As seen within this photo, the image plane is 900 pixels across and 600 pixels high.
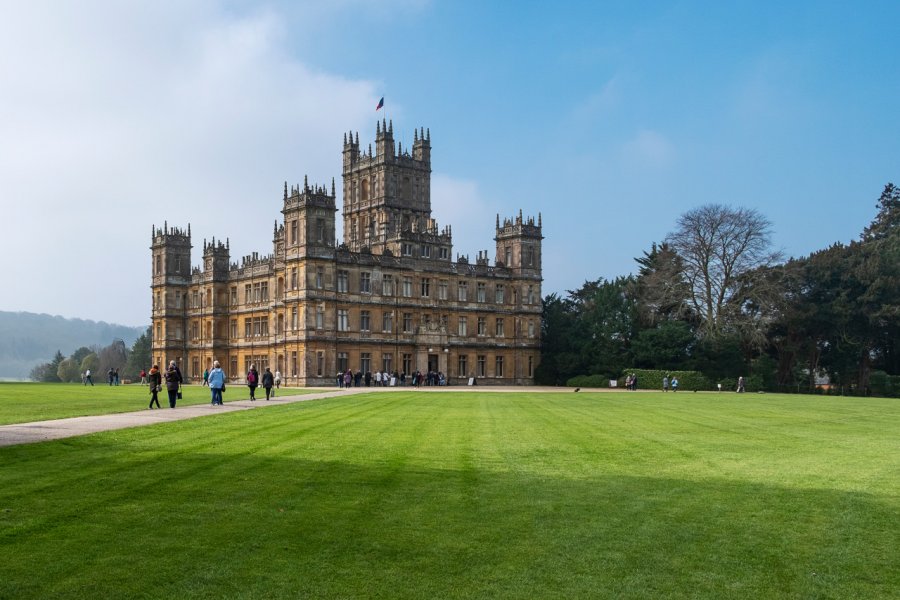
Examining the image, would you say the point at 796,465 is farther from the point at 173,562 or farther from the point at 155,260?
the point at 155,260

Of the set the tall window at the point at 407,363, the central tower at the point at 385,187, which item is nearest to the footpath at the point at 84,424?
the tall window at the point at 407,363

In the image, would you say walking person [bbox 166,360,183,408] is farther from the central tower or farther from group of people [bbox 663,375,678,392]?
the central tower

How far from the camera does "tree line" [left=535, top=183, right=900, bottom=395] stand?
230ft

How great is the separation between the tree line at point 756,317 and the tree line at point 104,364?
6927 cm

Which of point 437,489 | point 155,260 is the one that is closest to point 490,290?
point 155,260

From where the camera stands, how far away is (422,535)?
10.8 metres

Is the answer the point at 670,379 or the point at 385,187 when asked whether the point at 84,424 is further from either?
the point at 385,187

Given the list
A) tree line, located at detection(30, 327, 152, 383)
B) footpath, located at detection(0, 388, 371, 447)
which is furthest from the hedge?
tree line, located at detection(30, 327, 152, 383)

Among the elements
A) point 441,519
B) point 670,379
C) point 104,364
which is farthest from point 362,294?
point 104,364

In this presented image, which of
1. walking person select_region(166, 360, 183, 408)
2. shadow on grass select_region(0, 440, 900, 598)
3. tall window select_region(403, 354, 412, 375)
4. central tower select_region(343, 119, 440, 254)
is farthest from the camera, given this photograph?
central tower select_region(343, 119, 440, 254)

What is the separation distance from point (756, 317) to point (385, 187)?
36.4m

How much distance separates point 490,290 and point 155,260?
33050mm

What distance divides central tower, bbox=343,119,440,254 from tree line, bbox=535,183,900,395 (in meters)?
22.0

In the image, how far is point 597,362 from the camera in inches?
3091
